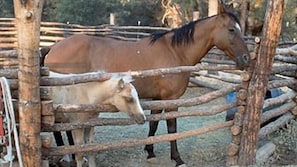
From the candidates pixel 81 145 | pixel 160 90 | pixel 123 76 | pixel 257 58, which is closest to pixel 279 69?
pixel 257 58

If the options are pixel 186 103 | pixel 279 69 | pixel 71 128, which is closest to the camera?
pixel 71 128

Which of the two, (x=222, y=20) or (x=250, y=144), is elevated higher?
(x=222, y=20)

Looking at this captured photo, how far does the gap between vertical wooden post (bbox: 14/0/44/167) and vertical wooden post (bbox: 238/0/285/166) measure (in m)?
2.34

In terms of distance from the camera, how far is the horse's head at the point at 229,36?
508 cm

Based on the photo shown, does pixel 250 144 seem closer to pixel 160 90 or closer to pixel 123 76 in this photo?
pixel 160 90

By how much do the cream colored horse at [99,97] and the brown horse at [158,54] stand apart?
92 cm

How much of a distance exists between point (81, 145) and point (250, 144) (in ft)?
6.32

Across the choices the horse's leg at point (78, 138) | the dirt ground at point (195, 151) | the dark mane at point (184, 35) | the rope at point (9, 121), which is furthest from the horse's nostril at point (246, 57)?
the rope at point (9, 121)

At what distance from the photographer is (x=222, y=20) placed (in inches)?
205

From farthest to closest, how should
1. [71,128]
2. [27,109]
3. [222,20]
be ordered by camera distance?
[222,20]
[71,128]
[27,109]

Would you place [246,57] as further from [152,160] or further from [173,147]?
[152,160]

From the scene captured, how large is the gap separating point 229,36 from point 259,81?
2.13 ft

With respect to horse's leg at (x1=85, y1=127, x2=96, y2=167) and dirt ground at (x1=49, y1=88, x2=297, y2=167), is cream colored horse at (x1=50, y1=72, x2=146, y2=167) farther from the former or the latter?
dirt ground at (x1=49, y1=88, x2=297, y2=167)

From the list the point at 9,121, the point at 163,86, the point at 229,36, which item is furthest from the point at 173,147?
the point at 9,121
